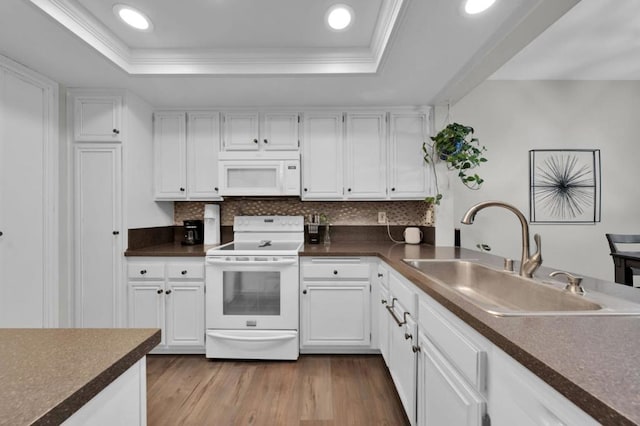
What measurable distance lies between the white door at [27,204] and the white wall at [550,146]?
3.63m

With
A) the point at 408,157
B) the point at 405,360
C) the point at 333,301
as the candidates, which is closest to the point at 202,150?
the point at 333,301

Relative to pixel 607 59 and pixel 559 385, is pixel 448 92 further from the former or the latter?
pixel 559 385

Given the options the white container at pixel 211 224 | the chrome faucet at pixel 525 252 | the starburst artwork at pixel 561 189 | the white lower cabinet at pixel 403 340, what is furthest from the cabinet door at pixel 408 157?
the white container at pixel 211 224

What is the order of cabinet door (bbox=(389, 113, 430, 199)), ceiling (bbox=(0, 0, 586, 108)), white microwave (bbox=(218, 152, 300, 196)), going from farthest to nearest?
cabinet door (bbox=(389, 113, 430, 199)), white microwave (bbox=(218, 152, 300, 196)), ceiling (bbox=(0, 0, 586, 108))

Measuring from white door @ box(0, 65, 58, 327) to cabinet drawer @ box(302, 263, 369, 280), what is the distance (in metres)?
1.92

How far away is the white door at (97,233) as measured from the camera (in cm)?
228

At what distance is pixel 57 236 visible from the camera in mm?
2197

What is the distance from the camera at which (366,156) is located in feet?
8.66

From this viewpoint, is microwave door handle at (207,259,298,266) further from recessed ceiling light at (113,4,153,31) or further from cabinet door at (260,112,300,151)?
recessed ceiling light at (113,4,153,31)

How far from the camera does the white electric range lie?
2.23 meters

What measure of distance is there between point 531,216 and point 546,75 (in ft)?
4.93

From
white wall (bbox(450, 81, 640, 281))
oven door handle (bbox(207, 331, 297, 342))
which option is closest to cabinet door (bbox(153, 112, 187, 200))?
oven door handle (bbox(207, 331, 297, 342))

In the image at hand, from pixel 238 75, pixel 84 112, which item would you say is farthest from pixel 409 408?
pixel 84 112

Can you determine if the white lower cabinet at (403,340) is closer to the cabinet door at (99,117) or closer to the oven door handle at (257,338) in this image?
the oven door handle at (257,338)
